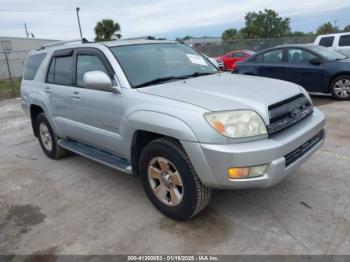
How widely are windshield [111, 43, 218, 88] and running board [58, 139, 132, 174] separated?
0.89 meters

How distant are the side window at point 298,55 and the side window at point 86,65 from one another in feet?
20.5

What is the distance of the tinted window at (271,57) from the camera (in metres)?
9.27

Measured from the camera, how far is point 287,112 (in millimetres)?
3186

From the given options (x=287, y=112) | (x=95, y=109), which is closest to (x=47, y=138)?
(x=95, y=109)

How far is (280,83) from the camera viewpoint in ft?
12.2

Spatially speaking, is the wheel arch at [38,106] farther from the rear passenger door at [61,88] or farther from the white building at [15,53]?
the white building at [15,53]

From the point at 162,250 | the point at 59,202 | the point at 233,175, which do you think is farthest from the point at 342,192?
the point at 59,202

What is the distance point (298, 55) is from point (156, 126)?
694cm

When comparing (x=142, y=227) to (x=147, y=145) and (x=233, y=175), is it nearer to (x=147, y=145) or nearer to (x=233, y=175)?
(x=147, y=145)

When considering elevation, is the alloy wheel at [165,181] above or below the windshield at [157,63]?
below

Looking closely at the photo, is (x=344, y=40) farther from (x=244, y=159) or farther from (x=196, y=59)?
(x=244, y=159)

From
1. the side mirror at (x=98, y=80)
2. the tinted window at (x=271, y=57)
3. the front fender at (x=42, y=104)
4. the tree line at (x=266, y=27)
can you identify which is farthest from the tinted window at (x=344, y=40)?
the tree line at (x=266, y=27)

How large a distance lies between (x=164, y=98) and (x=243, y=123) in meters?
0.79

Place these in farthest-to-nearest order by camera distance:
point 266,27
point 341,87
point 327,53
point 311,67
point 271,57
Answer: point 266,27 < point 271,57 < point 327,53 < point 311,67 < point 341,87
